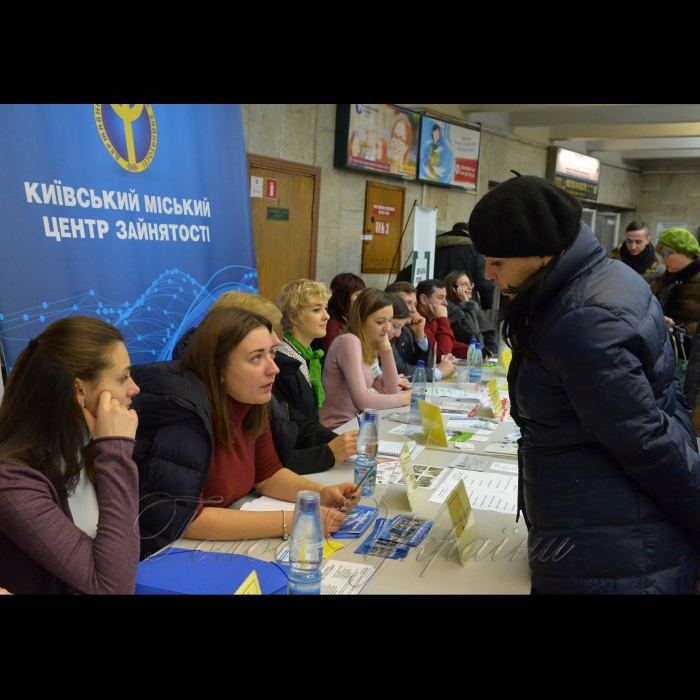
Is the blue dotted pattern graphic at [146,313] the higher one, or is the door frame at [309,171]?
the door frame at [309,171]

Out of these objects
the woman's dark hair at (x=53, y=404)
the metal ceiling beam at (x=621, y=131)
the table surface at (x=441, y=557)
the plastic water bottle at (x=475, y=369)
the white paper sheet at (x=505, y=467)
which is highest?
the metal ceiling beam at (x=621, y=131)

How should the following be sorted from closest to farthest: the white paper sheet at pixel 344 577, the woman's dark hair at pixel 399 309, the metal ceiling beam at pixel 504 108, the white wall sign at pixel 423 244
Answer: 1. the white paper sheet at pixel 344 577
2. the woman's dark hair at pixel 399 309
3. the white wall sign at pixel 423 244
4. the metal ceiling beam at pixel 504 108

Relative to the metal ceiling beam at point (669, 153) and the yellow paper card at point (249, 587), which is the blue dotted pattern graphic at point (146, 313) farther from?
the metal ceiling beam at point (669, 153)

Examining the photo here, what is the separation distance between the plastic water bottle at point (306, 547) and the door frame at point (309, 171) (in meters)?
4.81

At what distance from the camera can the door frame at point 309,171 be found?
5.93m

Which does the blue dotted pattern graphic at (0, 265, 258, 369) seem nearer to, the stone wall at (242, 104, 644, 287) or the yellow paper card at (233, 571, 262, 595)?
the yellow paper card at (233, 571, 262, 595)

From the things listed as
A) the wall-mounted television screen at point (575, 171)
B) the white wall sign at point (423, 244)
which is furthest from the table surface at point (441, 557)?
the wall-mounted television screen at point (575, 171)

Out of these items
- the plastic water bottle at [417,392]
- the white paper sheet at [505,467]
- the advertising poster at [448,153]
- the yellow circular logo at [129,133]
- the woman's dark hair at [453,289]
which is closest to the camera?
the white paper sheet at [505,467]

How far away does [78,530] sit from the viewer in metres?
1.46

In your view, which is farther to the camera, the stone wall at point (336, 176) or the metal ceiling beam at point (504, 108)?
the metal ceiling beam at point (504, 108)

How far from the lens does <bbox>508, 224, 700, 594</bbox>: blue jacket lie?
135cm

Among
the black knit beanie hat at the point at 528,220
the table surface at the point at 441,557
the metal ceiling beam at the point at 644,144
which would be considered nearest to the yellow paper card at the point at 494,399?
the table surface at the point at 441,557

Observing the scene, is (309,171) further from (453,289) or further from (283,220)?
(453,289)
